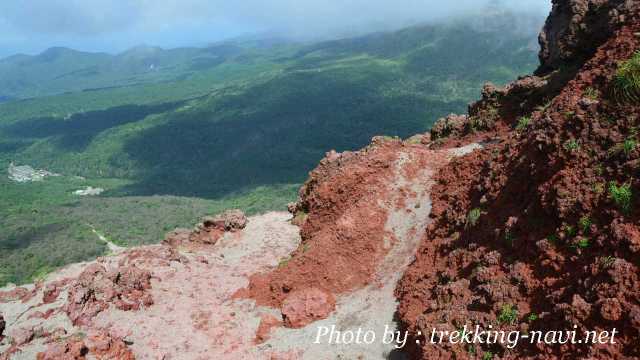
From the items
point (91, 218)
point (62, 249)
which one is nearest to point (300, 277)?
point (62, 249)

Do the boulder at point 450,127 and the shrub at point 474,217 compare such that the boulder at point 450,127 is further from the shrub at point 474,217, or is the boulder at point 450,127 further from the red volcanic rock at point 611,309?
the red volcanic rock at point 611,309

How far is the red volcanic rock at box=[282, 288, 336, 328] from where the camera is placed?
2320cm

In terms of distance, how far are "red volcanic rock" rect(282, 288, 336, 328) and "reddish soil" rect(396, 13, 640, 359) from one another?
3805 millimetres

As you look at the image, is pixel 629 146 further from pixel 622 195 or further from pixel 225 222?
pixel 225 222

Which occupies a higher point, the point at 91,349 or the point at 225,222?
the point at 225,222

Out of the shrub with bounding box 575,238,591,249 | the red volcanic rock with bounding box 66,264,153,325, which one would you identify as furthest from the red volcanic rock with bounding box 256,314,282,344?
the shrub with bounding box 575,238,591,249

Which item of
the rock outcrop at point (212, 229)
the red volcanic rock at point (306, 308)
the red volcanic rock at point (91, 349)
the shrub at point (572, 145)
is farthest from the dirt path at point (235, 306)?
the shrub at point (572, 145)

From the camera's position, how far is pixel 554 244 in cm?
1547

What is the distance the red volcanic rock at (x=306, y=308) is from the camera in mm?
23203

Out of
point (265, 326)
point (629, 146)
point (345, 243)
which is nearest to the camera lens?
point (629, 146)

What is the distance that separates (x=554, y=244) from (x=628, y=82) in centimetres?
601

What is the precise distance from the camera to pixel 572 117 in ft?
55.8

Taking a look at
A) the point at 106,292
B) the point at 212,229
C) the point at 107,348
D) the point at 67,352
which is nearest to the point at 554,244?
the point at 107,348

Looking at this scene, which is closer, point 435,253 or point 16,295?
point 435,253
